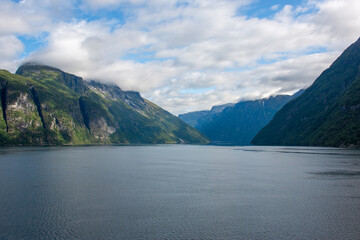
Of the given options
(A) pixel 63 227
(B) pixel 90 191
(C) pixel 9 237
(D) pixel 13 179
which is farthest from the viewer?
(D) pixel 13 179

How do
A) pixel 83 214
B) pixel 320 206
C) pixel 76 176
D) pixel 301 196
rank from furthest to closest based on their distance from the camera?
pixel 76 176 < pixel 301 196 < pixel 320 206 < pixel 83 214

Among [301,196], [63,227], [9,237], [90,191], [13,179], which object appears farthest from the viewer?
[13,179]

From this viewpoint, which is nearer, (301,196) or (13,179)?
(301,196)

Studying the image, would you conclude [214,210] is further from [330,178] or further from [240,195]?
[330,178]

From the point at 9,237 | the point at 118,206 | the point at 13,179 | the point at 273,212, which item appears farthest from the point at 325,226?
the point at 13,179

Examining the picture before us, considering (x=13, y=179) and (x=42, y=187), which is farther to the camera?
(x=13, y=179)

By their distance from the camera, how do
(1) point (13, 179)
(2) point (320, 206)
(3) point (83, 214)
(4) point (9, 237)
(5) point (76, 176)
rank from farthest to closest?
(5) point (76, 176) → (1) point (13, 179) → (2) point (320, 206) → (3) point (83, 214) → (4) point (9, 237)

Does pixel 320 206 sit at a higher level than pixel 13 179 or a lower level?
lower

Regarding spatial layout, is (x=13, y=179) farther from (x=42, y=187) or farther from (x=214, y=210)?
(x=214, y=210)

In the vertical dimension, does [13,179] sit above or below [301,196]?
above

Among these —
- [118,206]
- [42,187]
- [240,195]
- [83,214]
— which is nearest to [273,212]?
[240,195]
